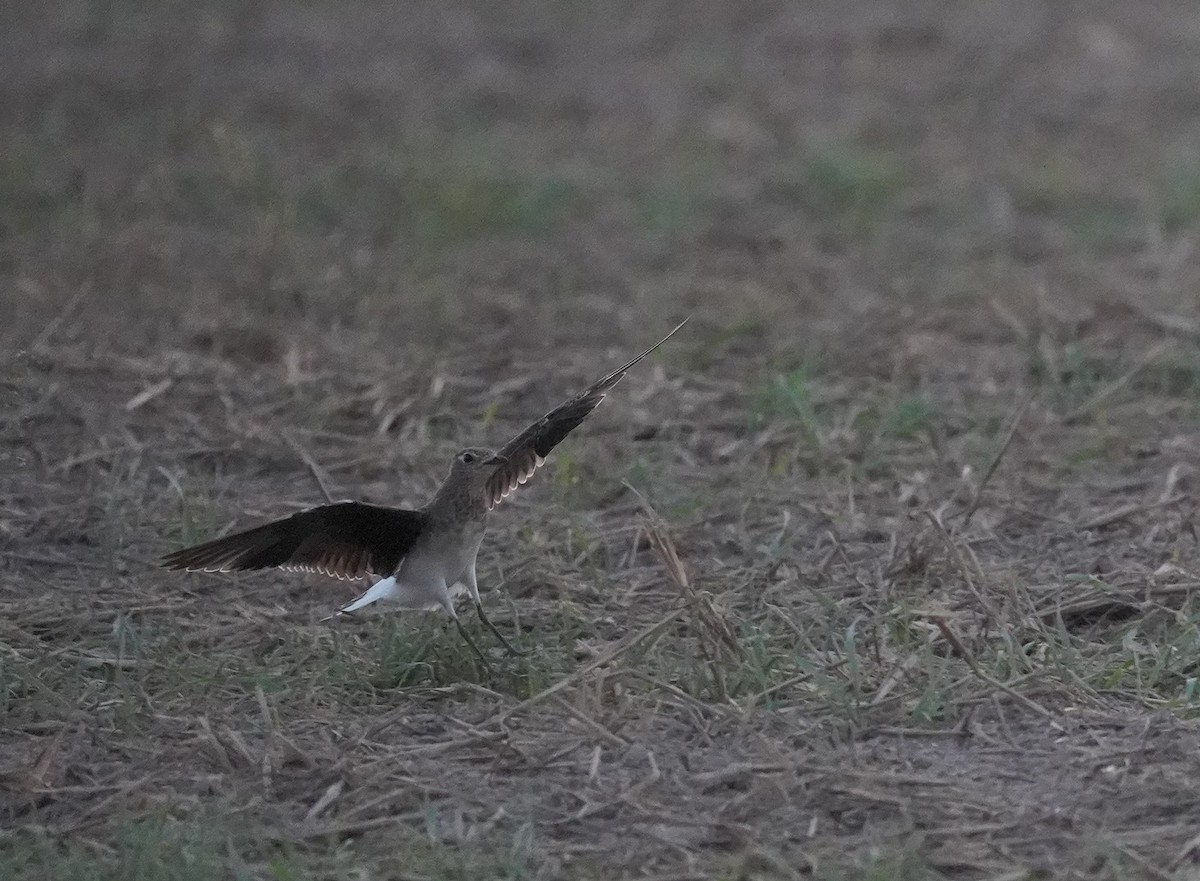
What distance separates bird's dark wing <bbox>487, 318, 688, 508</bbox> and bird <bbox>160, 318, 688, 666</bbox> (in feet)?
0.09

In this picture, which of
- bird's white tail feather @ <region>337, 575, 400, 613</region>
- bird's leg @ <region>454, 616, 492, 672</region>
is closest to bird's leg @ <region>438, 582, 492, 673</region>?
bird's leg @ <region>454, 616, 492, 672</region>

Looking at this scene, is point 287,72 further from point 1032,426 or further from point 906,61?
point 1032,426

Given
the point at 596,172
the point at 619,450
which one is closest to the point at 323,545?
the point at 619,450

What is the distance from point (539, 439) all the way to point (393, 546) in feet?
1.48

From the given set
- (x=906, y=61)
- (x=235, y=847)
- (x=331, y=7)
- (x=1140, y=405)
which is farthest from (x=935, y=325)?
(x=331, y=7)

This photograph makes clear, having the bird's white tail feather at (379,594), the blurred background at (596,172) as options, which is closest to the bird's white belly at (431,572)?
the bird's white tail feather at (379,594)

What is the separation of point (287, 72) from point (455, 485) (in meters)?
7.48

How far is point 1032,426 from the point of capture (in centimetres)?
597

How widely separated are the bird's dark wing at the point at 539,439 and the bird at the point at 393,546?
0.03 meters

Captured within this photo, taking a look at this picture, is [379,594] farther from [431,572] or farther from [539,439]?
[539,439]

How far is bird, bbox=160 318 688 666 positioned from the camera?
13.8 feet

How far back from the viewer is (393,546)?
4.39 metres

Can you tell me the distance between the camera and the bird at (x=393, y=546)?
13.8ft

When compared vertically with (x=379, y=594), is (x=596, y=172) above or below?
below
